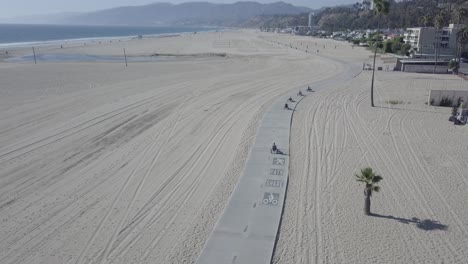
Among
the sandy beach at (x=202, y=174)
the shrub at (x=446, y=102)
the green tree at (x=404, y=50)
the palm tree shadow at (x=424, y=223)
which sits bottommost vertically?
the palm tree shadow at (x=424, y=223)

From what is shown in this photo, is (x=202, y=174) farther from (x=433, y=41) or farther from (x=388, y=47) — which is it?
(x=433, y=41)

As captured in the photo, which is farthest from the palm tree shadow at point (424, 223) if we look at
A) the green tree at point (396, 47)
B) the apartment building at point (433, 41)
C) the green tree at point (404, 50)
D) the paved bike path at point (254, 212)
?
the apartment building at point (433, 41)

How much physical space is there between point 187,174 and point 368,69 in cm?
3322

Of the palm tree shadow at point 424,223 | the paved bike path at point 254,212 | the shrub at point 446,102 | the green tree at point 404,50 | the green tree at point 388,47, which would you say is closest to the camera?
the paved bike path at point 254,212

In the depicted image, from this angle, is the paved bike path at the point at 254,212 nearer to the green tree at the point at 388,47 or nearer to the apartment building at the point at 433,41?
the green tree at the point at 388,47

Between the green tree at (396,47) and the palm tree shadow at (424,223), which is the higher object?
the green tree at (396,47)

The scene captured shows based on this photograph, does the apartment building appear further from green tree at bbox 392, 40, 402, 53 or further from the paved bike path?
the paved bike path

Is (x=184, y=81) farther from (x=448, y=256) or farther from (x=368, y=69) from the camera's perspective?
(x=448, y=256)

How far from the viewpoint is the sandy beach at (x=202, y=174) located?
33.4 ft

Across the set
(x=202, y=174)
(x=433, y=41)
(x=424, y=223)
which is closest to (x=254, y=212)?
(x=202, y=174)

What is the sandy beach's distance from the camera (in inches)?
401

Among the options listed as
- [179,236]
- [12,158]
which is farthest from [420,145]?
[12,158]

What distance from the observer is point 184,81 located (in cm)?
3491

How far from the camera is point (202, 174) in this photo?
14.6 meters
